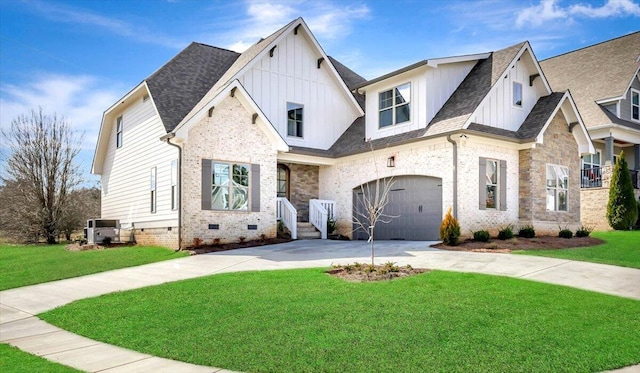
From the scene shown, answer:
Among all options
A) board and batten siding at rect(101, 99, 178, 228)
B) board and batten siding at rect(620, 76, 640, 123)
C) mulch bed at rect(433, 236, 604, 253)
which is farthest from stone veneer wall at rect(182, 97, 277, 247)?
board and batten siding at rect(620, 76, 640, 123)

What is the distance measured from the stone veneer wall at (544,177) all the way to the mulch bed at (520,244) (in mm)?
866

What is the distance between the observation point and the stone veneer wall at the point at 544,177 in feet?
58.0

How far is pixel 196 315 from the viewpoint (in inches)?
308

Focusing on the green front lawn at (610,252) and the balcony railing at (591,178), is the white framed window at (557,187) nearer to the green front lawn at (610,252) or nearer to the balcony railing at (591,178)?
the green front lawn at (610,252)

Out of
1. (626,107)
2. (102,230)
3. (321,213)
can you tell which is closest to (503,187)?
(321,213)

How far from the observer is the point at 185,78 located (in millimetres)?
20562

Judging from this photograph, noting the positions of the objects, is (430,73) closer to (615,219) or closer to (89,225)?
(615,219)

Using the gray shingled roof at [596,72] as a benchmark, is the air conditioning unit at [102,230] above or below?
below

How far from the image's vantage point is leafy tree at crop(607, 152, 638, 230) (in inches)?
830

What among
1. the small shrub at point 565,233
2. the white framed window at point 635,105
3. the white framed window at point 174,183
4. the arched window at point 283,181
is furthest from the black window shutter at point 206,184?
the white framed window at point 635,105

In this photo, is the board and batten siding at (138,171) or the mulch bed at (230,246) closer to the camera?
the mulch bed at (230,246)

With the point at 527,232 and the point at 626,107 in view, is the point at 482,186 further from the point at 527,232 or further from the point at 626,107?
the point at 626,107

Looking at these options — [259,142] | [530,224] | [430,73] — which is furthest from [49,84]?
[530,224]

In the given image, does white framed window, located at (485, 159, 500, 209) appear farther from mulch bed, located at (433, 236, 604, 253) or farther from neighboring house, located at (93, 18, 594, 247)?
mulch bed, located at (433, 236, 604, 253)
